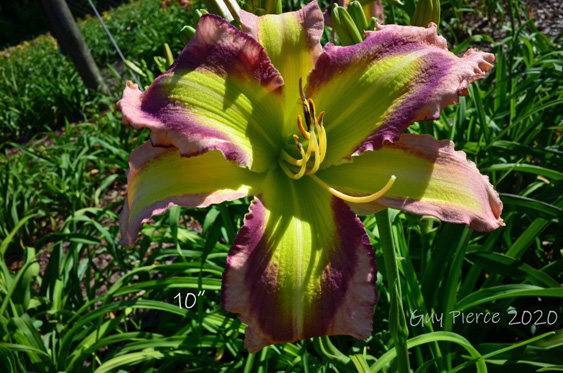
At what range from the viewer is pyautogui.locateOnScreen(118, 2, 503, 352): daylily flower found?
2.23 ft

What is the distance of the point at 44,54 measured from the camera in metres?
10.2

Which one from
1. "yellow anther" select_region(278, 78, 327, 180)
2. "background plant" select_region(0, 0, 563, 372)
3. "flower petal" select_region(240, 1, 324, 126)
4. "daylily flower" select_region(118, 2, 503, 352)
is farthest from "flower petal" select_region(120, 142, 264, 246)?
"background plant" select_region(0, 0, 563, 372)

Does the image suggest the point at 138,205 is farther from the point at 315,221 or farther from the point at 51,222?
the point at 51,222

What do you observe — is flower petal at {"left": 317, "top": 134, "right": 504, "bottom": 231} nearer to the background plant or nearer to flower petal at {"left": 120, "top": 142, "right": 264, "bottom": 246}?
flower petal at {"left": 120, "top": 142, "right": 264, "bottom": 246}

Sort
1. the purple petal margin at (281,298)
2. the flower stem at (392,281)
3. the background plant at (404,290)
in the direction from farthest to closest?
the background plant at (404,290), the flower stem at (392,281), the purple petal margin at (281,298)

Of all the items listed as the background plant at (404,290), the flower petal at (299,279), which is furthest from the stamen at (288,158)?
the background plant at (404,290)

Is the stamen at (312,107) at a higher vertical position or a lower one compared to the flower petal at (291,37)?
lower

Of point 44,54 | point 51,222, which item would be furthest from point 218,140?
point 44,54

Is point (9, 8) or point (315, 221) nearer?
point (315, 221)

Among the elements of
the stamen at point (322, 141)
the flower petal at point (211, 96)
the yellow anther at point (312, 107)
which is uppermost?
the flower petal at point (211, 96)

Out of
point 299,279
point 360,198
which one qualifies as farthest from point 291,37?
point 299,279

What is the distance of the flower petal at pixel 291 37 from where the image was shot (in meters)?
0.79

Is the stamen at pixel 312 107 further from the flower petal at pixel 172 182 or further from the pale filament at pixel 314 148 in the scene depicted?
the flower petal at pixel 172 182

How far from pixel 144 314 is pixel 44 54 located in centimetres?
1017
